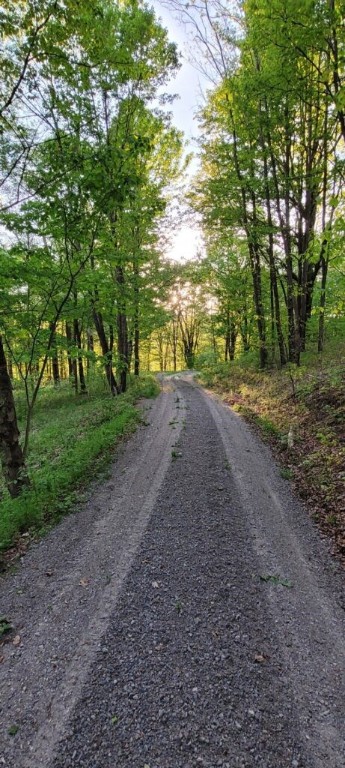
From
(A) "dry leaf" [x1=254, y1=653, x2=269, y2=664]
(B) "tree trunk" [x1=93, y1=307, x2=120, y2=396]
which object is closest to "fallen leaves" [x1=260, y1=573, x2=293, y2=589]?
(A) "dry leaf" [x1=254, y1=653, x2=269, y2=664]

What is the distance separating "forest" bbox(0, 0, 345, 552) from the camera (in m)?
5.20

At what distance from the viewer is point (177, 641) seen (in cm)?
326

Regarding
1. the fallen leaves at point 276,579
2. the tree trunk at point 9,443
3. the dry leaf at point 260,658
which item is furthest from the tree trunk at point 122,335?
the dry leaf at point 260,658

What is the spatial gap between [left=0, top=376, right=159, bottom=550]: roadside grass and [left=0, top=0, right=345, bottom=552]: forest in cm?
5

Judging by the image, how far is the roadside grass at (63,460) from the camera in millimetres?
5562

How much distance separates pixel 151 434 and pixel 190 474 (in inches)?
122

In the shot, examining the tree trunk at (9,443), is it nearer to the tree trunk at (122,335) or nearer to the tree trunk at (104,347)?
the tree trunk at (122,335)

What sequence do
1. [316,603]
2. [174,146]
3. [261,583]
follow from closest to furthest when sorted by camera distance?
[316,603]
[261,583]
[174,146]

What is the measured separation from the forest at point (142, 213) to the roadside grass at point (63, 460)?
5 centimetres

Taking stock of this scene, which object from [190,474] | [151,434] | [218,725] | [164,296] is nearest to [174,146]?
[164,296]

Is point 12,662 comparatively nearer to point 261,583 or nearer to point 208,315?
point 261,583

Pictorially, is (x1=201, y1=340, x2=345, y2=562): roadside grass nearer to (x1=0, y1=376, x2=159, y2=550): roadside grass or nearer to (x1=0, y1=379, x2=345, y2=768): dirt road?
(x1=0, y1=379, x2=345, y2=768): dirt road

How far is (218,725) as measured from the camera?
255 centimetres

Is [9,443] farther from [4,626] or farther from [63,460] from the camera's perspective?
[4,626]
